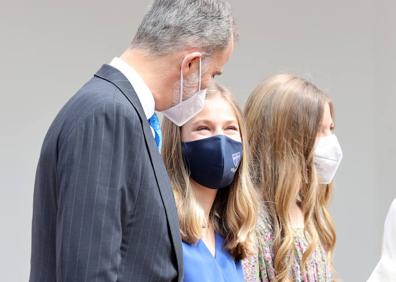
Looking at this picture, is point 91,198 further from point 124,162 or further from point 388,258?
point 388,258

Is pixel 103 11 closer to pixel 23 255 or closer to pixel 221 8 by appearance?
pixel 23 255

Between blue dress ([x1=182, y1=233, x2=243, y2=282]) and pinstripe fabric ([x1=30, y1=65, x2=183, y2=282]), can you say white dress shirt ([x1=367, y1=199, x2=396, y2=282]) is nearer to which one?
blue dress ([x1=182, y1=233, x2=243, y2=282])

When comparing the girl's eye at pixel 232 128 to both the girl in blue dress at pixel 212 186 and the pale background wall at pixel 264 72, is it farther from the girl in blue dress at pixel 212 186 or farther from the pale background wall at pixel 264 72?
the pale background wall at pixel 264 72

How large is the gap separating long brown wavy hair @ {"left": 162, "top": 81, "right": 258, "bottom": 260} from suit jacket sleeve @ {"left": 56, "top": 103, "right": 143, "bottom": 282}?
0.74m

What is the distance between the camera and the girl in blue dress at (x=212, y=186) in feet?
6.89

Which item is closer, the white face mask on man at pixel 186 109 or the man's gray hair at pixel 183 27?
the man's gray hair at pixel 183 27

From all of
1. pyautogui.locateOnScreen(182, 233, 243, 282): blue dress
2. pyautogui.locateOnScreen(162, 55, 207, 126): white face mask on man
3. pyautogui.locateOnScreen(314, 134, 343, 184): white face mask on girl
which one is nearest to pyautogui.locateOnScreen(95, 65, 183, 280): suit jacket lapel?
pyautogui.locateOnScreen(162, 55, 207, 126): white face mask on man

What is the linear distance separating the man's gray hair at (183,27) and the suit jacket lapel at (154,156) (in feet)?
0.32

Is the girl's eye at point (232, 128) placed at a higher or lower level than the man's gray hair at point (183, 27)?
lower

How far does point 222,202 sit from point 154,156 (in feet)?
2.81

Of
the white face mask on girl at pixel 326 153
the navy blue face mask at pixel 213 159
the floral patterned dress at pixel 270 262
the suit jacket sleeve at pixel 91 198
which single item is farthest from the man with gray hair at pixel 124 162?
the white face mask on girl at pixel 326 153

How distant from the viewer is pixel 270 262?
2.40m

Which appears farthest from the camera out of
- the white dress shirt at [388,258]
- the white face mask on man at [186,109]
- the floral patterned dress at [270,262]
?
the white dress shirt at [388,258]

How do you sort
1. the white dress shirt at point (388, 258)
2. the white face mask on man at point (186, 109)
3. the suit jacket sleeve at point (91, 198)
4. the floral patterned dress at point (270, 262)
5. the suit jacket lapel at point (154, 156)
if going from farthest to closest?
the white dress shirt at point (388, 258), the floral patterned dress at point (270, 262), the white face mask on man at point (186, 109), the suit jacket lapel at point (154, 156), the suit jacket sleeve at point (91, 198)
